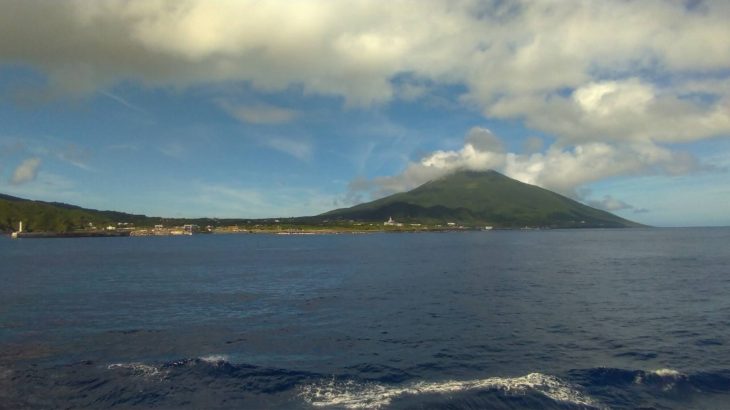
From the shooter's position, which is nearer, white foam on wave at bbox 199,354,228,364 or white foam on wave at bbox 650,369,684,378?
white foam on wave at bbox 650,369,684,378

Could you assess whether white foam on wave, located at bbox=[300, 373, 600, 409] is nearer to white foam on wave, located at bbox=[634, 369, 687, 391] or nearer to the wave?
white foam on wave, located at bbox=[634, 369, 687, 391]

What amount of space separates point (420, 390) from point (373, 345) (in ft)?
37.0

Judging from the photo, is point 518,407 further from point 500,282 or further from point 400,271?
point 400,271

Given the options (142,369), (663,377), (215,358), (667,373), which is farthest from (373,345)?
(667,373)

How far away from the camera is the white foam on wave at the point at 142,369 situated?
32.4 metres

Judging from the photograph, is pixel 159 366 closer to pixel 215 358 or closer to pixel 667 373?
pixel 215 358

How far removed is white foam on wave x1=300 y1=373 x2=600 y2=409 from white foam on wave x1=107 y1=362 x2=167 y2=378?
35.2 ft

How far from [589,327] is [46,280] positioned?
93355 mm

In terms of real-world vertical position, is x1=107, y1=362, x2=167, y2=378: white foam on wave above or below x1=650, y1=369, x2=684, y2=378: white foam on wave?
below

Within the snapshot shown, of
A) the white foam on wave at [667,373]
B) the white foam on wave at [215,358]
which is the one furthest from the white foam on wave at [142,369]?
the white foam on wave at [667,373]

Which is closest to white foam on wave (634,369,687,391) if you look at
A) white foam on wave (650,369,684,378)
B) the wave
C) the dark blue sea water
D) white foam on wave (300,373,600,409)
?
white foam on wave (650,369,684,378)

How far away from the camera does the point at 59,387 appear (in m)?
30.3

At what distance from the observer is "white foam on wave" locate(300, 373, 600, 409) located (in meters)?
27.5

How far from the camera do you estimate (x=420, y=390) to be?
29234mm
